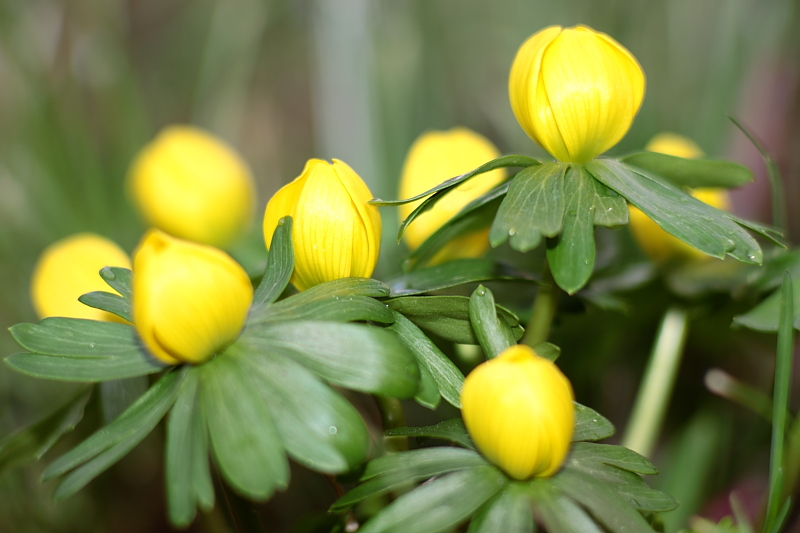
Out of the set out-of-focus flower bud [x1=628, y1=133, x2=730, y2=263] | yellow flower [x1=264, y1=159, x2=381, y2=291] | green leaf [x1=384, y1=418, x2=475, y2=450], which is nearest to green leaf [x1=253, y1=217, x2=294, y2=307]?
yellow flower [x1=264, y1=159, x2=381, y2=291]

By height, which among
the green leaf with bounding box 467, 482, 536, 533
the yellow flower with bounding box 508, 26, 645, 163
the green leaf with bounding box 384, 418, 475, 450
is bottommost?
the green leaf with bounding box 467, 482, 536, 533

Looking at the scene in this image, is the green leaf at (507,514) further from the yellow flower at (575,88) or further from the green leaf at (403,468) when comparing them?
the yellow flower at (575,88)

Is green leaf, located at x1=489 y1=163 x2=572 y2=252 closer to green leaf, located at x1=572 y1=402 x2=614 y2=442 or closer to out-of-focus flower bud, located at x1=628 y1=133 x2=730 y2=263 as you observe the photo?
green leaf, located at x1=572 y1=402 x2=614 y2=442

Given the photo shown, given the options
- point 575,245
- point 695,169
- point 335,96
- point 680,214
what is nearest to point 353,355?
point 575,245

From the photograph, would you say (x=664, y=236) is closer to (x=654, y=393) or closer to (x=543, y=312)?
(x=654, y=393)

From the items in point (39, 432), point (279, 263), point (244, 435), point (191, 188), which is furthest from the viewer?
point (191, 188)

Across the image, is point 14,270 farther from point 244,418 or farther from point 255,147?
point 244,418
